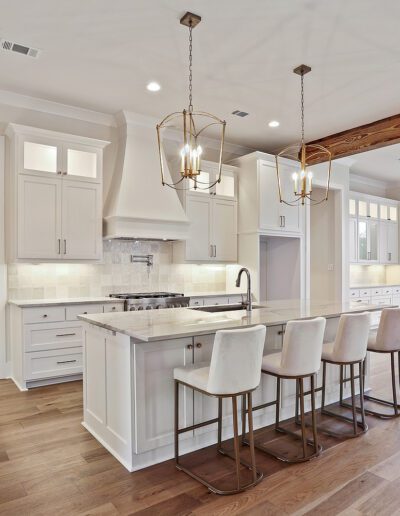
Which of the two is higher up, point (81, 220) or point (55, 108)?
point (55, 108)

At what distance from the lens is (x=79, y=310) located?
4.52m

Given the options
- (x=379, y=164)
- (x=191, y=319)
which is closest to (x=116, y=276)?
(x=191, y=319)

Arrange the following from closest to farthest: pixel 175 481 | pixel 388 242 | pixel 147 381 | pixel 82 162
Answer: pixel 175 481, pixel 147 381, pixel 82 162, pixel 388 242

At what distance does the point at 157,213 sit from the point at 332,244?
11.6 ft

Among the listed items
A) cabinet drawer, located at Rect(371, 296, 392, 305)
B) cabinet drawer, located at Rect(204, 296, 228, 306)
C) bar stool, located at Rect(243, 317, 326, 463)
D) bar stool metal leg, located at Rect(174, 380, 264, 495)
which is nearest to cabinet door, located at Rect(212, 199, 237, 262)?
cabinet drawer, located at Rect(204, 296, 228, 306)

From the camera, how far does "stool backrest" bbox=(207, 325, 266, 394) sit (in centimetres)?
228

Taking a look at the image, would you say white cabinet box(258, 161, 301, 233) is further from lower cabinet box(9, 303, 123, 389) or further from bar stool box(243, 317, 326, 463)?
bar stool box(243, 317, 326, 463)

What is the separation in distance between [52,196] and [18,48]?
5.02ft

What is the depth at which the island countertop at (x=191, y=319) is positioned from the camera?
2525 mm

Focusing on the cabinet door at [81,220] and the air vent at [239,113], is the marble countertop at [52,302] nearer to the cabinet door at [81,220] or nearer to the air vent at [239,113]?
the cabinet door at [81,220]

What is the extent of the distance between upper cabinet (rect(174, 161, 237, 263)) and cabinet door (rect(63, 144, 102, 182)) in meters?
1.29

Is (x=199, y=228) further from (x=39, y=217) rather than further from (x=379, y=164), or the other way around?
(x=379, y=164)

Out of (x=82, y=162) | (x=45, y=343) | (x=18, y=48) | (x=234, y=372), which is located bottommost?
(x=45, y=343)

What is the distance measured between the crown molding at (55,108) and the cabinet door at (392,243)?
6506 mm
